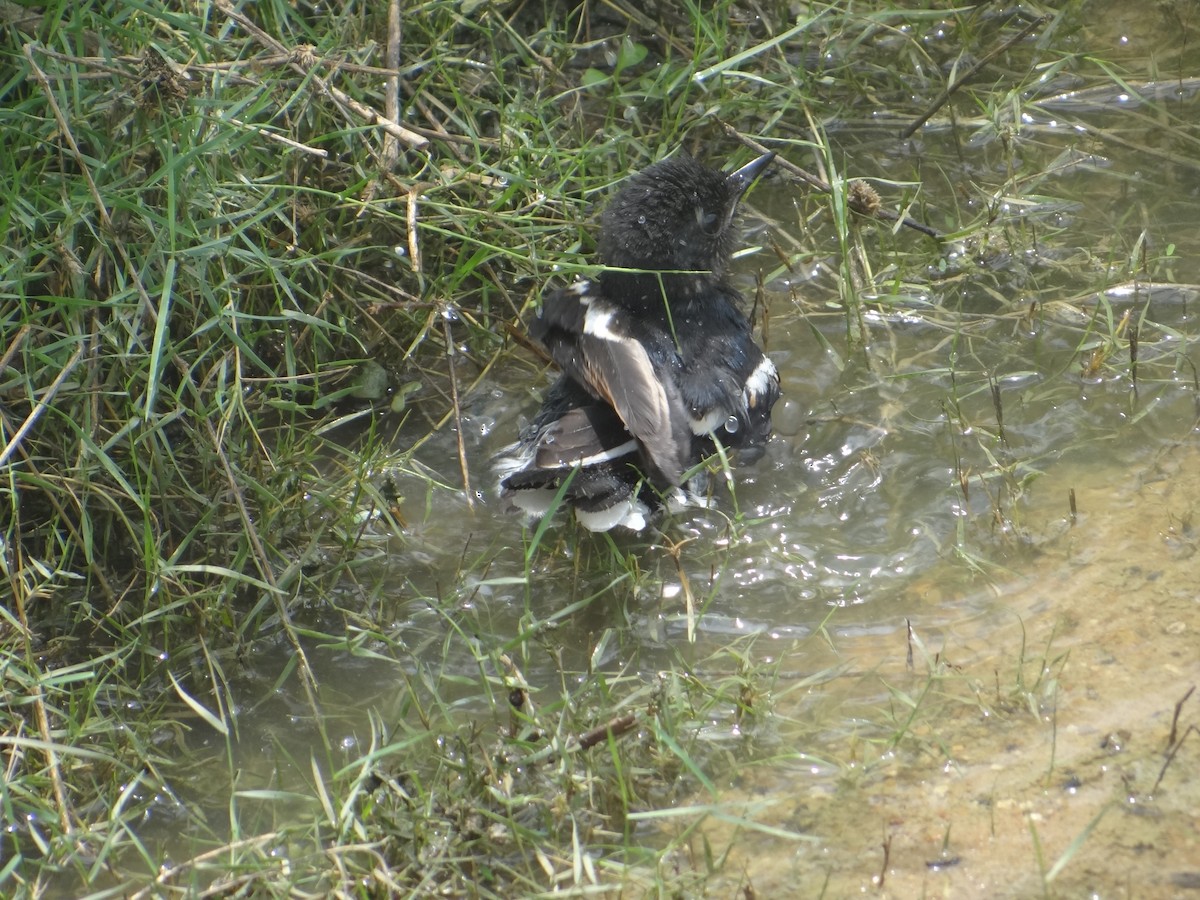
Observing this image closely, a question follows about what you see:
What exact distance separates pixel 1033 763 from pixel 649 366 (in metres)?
1.63

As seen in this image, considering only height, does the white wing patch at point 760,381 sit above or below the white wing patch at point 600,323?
below

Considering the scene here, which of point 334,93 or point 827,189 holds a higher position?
point 334,93

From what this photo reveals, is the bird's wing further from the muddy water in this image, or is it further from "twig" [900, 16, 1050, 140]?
"twig" [900, 16, 1050, 140]

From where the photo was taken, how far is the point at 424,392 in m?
4.51

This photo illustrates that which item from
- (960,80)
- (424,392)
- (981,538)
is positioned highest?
(960,80)

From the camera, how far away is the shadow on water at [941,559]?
2807 mm

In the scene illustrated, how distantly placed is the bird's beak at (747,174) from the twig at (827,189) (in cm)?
8

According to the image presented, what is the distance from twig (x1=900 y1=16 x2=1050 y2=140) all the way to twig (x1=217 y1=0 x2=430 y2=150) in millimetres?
2057

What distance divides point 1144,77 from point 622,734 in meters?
3.84

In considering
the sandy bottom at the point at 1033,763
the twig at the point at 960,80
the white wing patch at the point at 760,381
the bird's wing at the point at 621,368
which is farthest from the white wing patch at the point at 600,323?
the twig at the point at 960,80

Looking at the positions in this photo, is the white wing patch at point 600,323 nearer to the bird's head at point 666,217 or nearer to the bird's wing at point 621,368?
the bird's wing at point 621,368

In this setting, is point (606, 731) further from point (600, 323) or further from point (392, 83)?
point (392, 83)

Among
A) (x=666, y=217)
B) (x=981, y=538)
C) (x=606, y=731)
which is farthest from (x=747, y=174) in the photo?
(x=606, y=731)

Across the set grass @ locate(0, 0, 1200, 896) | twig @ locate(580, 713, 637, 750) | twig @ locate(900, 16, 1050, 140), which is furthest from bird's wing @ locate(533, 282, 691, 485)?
twig @ locate(900, 16, 1050, 140)
